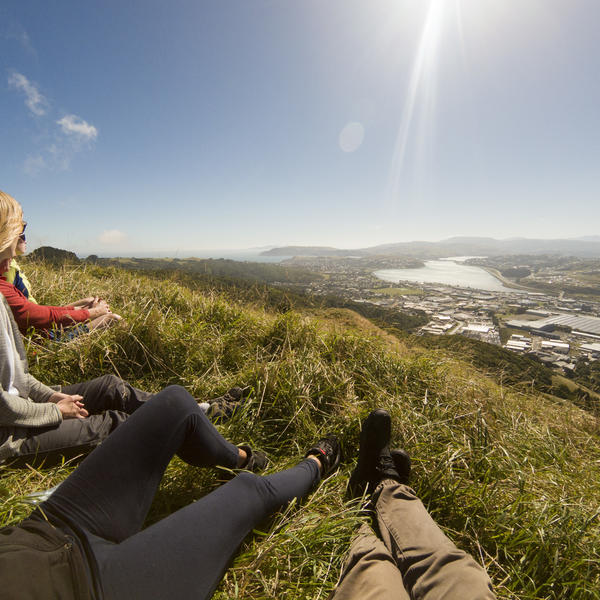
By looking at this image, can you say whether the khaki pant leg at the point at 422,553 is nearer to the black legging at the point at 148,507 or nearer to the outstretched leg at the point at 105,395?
the black legging at the point at 148,507

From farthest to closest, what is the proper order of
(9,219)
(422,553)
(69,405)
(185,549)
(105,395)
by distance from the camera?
(105,395)
(9,219)
(69,405)
(422,553)
(185,549)

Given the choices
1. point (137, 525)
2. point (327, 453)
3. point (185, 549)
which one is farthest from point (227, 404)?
point (185, 549)

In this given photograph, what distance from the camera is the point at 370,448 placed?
2004 mm

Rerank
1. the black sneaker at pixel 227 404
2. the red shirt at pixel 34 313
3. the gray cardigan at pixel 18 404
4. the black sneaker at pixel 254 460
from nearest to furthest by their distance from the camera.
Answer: the gray cardigan at pixel 18 404 → the black sneaker at pixel 254 460 → the black sneaker at pixel 227 404 → the red shirt at pixel 34 313

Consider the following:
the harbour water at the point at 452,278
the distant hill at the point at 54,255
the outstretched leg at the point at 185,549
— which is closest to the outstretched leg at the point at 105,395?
the outstretched leg at the point at 185,549

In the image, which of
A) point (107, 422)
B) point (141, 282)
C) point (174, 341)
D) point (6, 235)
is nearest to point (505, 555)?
point (107, 422)

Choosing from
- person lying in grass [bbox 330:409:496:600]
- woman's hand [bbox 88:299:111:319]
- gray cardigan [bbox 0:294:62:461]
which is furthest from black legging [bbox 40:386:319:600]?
woman's hand [bbox 88:299:111:319]

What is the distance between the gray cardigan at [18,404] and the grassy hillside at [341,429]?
0.83 feet

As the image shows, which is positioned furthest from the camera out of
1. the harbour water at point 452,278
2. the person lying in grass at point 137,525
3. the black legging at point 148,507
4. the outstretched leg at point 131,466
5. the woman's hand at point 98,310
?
the harbour water at point 452,278

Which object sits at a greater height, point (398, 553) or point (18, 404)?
point (18, 404)

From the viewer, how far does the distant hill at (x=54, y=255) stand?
5.59m

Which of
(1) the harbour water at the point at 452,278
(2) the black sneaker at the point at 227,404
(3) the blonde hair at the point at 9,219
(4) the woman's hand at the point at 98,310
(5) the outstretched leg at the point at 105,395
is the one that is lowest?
(1) the harbour water at the point at 452,278

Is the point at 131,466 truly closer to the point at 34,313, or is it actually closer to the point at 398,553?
the point at 398,553

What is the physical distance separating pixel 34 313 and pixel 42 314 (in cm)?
6
